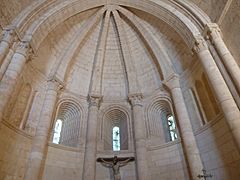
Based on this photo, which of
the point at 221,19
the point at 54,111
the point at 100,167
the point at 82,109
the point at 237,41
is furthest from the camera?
the point at 82,109

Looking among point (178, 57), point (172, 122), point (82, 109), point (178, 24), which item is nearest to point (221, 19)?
point (178, 24)

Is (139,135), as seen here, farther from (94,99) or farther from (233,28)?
(233,28)

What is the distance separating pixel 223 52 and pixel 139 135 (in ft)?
18.6

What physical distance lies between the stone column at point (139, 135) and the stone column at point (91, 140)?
211cm

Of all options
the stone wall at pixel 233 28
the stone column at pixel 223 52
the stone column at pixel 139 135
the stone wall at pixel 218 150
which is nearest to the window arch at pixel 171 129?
the stone column at pixel 139 135

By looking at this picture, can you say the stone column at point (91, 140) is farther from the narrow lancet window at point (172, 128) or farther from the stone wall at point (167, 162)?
the narrow lancet window at point (172, 128)

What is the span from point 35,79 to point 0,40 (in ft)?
10.5

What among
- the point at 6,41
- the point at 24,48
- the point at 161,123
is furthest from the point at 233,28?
the point at 6,41

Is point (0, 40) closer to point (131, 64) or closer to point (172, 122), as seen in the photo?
point (131, 64)

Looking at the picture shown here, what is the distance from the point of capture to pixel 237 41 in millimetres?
7605

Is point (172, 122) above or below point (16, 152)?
above

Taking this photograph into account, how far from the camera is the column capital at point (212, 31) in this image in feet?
26.8

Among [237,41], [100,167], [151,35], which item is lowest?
[100,167]

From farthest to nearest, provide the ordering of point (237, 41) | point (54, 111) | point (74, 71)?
point (74, 71) < point (54, 111) < point (237, 41)
